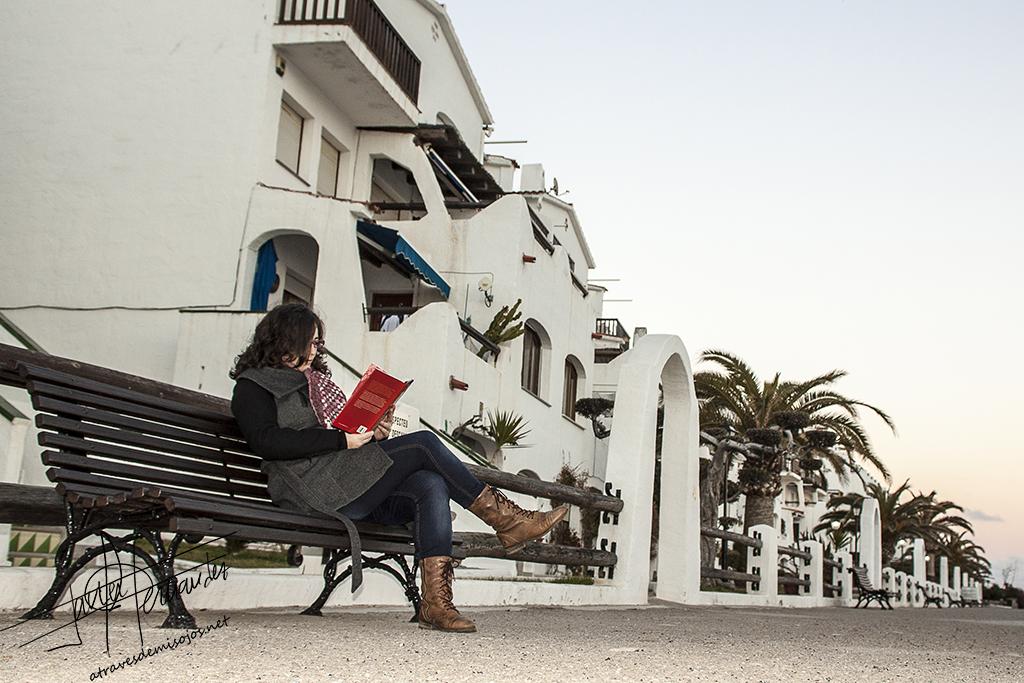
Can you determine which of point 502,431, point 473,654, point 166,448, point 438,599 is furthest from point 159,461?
point 502,431

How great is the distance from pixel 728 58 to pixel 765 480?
11.4m

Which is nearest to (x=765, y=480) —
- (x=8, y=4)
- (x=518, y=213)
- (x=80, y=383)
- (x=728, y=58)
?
(x=518, y=213)

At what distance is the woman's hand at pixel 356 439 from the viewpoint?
4.50 metres

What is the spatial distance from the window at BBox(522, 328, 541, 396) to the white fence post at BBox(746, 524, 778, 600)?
27.4 ft

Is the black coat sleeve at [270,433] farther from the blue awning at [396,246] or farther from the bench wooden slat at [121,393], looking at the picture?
the blue awning at [396,246]

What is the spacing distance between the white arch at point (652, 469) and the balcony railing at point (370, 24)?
9.30 metres

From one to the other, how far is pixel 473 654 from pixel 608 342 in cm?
3384

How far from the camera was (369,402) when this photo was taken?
4.54 m

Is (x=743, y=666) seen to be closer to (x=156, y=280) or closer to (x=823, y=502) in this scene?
(x=156, y=280)

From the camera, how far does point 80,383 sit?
3961 mm

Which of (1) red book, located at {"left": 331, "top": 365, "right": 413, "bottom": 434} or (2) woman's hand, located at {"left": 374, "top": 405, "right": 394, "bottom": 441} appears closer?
(1) red book, located at {"left": 331, "top": 365, "right": 413, "bottom": 434}

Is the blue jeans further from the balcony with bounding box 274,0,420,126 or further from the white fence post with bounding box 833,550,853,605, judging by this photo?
the white fence post with bounding box 833,550,853,605

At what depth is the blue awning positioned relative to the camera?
16.6 metres

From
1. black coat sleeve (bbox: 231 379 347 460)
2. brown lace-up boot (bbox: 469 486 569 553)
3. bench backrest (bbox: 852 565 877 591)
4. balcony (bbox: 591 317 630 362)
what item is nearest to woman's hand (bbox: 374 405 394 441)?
black coat sleeve (bbox: 231 379 347 460)
